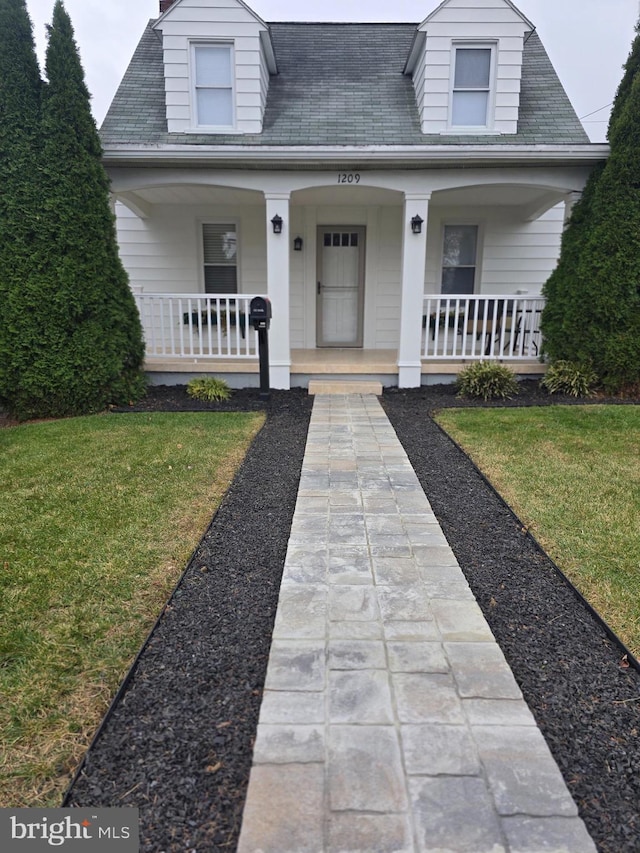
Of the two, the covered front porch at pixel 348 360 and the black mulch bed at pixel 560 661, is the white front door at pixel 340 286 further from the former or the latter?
the black mulch bed at pixel 560 661

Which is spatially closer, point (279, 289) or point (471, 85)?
point (279, 289)

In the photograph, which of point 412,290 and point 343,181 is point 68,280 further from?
point 412,290

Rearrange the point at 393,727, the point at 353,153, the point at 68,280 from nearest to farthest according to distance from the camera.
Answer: the point at 393,727 → the point at 68,280 → the point at 353,153

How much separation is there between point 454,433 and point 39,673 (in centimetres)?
426

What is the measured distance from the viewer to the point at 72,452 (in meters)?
4.82

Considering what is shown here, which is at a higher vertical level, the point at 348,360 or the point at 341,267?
the point at 341,267

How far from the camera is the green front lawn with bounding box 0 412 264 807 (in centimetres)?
172

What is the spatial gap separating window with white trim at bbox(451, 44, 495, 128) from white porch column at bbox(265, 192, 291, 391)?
295 centimetres

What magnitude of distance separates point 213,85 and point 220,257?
2606mm

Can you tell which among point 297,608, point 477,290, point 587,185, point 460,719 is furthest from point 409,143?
point 460,719

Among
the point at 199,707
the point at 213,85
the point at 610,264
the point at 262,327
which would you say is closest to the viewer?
the point at 199,707

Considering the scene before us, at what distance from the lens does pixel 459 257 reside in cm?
920

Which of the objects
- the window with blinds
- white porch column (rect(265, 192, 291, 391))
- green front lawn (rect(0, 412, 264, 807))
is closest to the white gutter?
white porch column (rect(265, 192, 291, 391))

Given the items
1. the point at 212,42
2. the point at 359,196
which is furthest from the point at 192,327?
the point at 212,42
